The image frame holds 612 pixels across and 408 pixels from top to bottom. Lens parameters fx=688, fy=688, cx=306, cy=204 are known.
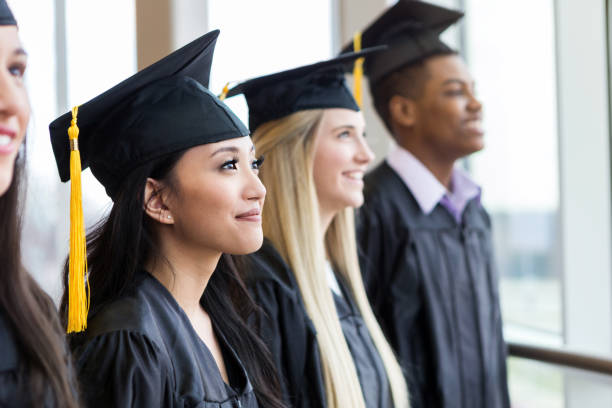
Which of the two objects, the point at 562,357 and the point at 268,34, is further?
the point at 268,34

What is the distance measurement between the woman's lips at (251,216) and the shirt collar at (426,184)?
97 centimetres

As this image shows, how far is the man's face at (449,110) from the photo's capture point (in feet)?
7.21

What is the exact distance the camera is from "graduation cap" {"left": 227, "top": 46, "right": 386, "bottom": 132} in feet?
5.63

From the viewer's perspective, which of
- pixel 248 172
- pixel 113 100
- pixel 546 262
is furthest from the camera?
pixel 546 262

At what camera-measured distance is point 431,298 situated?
2.09m

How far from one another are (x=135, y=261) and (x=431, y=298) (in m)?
1.12

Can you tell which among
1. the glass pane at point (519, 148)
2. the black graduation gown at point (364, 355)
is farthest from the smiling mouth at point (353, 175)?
the glass pane at point (519, 148)

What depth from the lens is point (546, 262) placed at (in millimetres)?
3781

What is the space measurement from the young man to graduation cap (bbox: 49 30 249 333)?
98 cm

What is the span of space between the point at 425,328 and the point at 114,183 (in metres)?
1.18

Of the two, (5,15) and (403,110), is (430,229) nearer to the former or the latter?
(403,110)

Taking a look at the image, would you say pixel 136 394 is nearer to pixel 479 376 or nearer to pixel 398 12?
pixel 479 376

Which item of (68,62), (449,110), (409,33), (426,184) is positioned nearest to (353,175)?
Result: (426,184)

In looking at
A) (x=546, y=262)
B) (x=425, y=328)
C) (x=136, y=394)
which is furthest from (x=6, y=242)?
(x=546, y=262)
